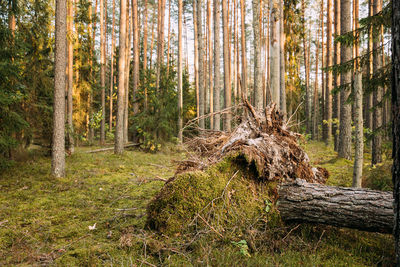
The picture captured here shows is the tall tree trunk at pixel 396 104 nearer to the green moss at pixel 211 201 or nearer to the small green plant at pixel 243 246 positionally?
the small green plant at pixel 243 246

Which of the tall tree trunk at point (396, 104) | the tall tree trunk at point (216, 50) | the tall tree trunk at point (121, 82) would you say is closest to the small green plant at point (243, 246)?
the tall tree trunk at point (396, 104)

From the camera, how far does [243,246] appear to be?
109 inches

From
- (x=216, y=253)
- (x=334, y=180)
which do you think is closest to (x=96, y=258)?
(x=216, y=253)

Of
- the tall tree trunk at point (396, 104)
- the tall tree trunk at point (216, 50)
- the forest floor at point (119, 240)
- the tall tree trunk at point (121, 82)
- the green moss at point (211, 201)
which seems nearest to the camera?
the tall tree trunk at point (396, 104)

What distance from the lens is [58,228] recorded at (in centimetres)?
389

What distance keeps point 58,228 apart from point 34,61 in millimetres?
7726

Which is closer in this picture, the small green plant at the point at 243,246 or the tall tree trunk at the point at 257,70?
the small green plant at the point at 243,246

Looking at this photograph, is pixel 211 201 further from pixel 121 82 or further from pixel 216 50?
pixel 216 50

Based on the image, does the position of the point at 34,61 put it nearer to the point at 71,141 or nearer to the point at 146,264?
the point at 71,141

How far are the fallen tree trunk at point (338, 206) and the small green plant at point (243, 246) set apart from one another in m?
0.91

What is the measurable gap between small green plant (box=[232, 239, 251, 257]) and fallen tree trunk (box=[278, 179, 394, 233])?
91 cm

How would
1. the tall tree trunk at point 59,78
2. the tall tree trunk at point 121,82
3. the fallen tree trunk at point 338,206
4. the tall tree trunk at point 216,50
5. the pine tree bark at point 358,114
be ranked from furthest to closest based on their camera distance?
the tall tree trunk at point 216,50
the tall tree trunk at point 121,82
the tall tree trunk at point 59,78
the pine tree bark at point 358,114
the fallen tree trunk at point 338,206

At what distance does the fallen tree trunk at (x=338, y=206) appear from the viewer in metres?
2.84

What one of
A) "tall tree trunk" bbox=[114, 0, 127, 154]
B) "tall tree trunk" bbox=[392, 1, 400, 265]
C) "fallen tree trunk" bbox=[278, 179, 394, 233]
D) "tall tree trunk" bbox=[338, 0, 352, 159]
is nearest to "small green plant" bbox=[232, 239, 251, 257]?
"fallen tree trunk" bbox=[278, 179, 394, 233]
